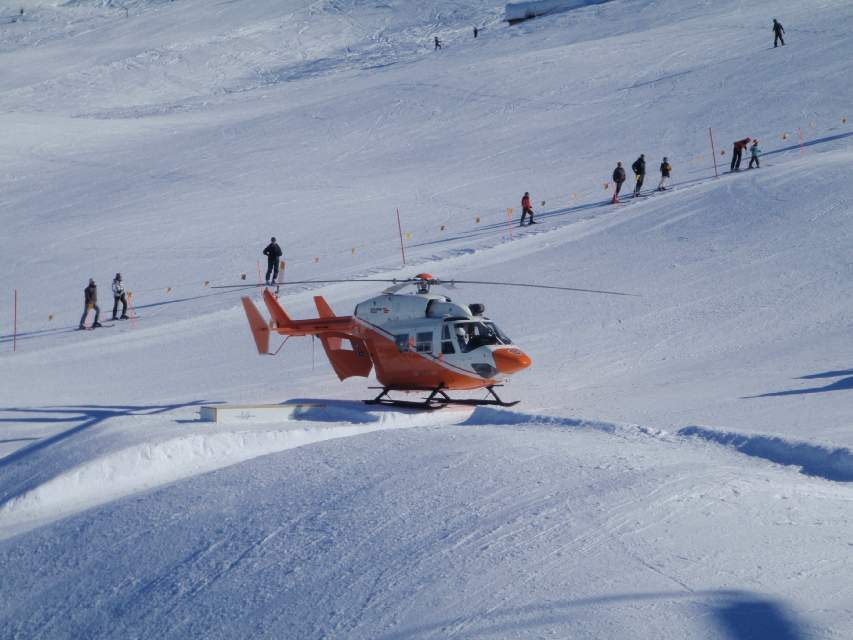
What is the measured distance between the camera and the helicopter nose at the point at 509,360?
15555 mm

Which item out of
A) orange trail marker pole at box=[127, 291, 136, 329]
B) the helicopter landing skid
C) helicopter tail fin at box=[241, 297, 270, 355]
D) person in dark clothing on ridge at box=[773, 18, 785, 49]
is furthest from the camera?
person in dark clothing on ridge at box=[773, 18, 785, 49]

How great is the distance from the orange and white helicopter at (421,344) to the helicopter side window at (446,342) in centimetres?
2

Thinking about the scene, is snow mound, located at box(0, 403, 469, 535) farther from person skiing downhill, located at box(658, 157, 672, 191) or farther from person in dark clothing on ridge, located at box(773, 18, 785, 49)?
person in dark clothing on ridge, located at box(773, 18, 785, 49)

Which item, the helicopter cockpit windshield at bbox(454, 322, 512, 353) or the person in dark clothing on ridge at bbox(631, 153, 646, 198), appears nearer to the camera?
the helicopter cockpit windshield at bbox(454, 322, 512, 353)

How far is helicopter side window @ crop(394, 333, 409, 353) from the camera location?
16.6 metres

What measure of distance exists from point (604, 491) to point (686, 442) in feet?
7.98

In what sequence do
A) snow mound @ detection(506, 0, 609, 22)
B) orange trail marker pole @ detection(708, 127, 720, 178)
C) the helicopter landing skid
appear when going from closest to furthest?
the helicopter landing skid
orange trail marker pole @ detection(708, 127, 720, 178)
snow mound @ detection(506, 0, 609, 22)

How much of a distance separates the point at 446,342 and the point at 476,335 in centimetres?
53

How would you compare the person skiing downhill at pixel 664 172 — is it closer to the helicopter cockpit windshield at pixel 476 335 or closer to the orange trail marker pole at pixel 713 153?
the orange trail marker pole at pixel 713 153

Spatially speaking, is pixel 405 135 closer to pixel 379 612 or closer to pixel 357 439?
pixel 357 439

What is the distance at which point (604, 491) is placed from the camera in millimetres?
8391

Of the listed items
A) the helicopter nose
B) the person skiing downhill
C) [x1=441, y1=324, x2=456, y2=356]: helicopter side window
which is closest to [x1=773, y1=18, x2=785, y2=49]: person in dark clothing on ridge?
the person skiing downhill

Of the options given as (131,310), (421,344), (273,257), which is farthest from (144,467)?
(131,310)

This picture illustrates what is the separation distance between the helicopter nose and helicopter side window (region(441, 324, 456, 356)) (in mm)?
806
